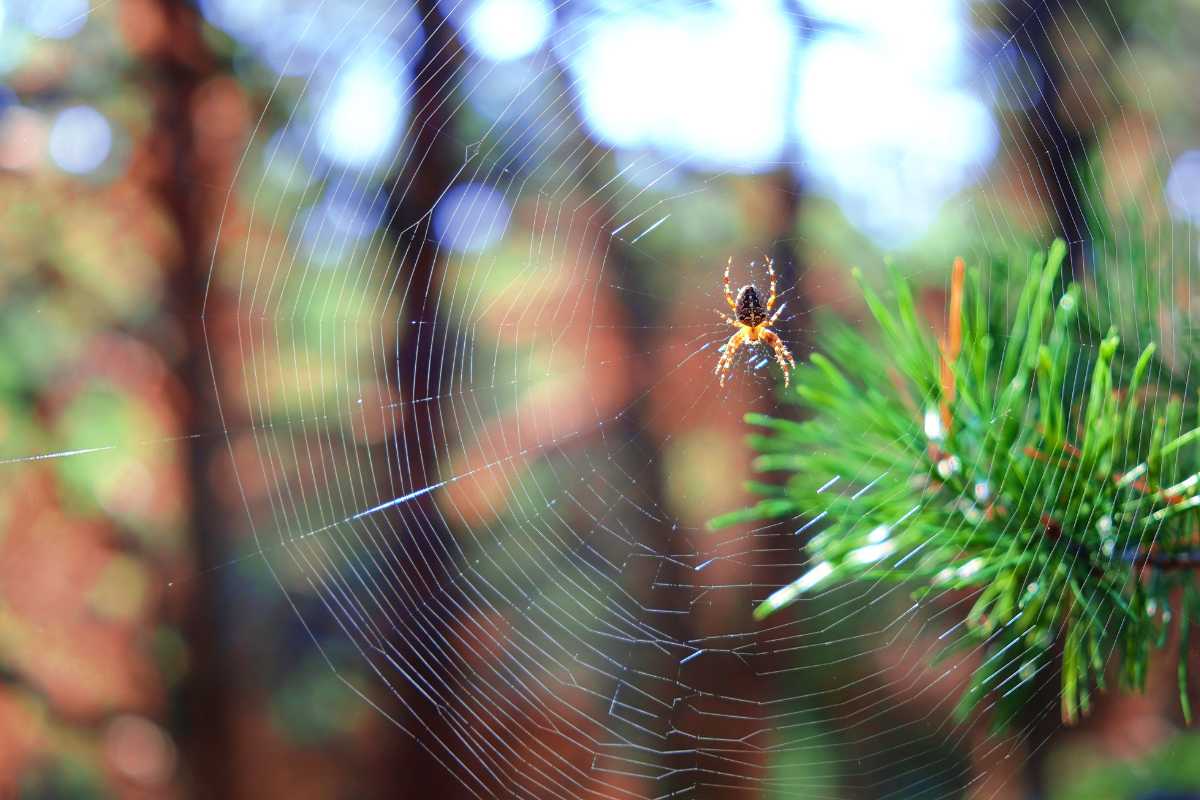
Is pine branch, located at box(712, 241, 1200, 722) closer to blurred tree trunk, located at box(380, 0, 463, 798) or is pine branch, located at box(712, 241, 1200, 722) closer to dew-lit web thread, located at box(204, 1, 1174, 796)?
dew-lit web thread, located at box(204, 1, 1174, 796)

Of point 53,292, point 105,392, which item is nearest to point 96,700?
point 105,392

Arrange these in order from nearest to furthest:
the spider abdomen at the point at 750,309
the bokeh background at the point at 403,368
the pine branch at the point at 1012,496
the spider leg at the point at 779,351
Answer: the pine branch at the point at 1012,496
the spider leg at the point at 779,351
the spider abdomen at the point at 750,309
the bokeh background at the point at 403,368

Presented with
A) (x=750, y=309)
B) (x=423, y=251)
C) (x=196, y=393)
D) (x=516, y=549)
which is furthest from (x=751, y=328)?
(x=196, y=393)

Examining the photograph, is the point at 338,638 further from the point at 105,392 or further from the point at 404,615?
the point at 105,392

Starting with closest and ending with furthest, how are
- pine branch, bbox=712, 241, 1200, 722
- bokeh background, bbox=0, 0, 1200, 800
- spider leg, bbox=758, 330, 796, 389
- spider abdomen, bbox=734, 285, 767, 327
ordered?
pine branch, bbox=712, 241, 1200, 722
spider leg, bbox=758, 330, 796, 389
spider abdomen, bbox=734, 285, 767, 327
bokeh background, bbox=0, 0, 1200, 800

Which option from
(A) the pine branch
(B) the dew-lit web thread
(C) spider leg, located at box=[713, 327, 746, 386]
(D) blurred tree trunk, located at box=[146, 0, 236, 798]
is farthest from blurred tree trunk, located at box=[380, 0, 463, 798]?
(A) the pine branch

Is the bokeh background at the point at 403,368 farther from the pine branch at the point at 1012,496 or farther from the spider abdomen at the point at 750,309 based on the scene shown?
the pine branch at the point at 1012,496

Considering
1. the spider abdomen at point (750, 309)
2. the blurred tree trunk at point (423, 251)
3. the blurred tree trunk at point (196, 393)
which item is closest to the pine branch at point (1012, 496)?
the spider abdomen at point (750, 309)
